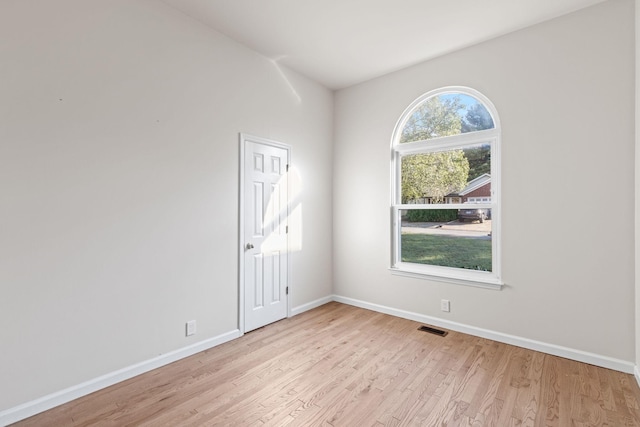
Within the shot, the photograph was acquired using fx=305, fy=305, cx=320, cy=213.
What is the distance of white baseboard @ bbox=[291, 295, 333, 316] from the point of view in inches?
153

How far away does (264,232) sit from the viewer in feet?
11.5

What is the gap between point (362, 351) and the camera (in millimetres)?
2896

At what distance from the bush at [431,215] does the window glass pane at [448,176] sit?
0.11 meters

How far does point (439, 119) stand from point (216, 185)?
264cm

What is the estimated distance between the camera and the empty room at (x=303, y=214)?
203 cm

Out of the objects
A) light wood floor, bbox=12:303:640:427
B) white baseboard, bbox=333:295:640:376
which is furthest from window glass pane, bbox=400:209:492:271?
light wood floor, bbox=12:303:640:427

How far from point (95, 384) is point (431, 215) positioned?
3548mm

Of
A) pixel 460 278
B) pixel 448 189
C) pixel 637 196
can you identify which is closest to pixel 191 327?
pixel 460 278

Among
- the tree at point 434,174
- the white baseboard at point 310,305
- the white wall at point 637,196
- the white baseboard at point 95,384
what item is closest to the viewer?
the white baseboard at point 95,384

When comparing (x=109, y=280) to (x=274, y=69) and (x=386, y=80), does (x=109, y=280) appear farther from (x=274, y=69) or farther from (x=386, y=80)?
(x=386, y=80)

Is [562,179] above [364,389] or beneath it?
above

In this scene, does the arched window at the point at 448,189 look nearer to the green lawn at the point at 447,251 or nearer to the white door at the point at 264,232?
the green lawn at the point at 447,251

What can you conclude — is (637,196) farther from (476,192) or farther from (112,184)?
(112,184)

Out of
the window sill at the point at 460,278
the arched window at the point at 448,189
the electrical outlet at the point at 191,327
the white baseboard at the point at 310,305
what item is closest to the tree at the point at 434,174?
the arched window at the point at 448,189
